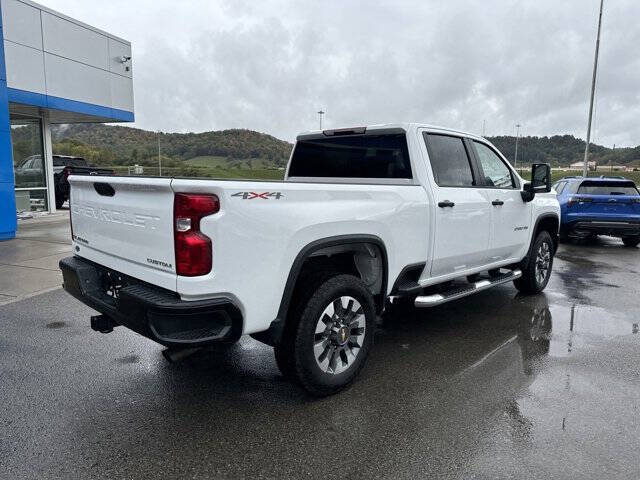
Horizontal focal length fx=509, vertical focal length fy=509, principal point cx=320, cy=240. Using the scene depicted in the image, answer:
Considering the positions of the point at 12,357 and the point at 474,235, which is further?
the point at 474,235

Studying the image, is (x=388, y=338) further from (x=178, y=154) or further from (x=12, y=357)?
(x=178, y=154)

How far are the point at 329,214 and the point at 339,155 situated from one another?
181 cm

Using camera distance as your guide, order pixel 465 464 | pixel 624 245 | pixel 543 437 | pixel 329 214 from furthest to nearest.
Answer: pixel 624 245
pixel 329 214
pixel 543 437
pixel 465 464

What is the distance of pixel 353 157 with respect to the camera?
4.98 m

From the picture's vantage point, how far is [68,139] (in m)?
23.3

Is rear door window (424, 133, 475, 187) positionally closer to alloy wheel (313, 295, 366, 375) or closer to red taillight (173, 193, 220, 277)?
alloy wheel (313, 295, 366, 375)

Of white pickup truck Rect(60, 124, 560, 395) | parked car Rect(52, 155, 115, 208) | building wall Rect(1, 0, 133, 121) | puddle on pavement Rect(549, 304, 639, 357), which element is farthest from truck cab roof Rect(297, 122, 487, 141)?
parked car Rect(52, 155, 115, 208)

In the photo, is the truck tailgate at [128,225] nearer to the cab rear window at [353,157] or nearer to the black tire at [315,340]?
the black tire at [315,340]

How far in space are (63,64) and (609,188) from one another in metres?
14.4

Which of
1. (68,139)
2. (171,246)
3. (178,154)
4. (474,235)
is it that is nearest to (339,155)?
(474,235)

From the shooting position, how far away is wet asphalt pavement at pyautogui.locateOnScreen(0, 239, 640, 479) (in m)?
2.83

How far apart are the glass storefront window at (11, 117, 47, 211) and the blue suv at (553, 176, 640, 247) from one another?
1431cm

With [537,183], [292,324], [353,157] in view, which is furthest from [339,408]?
[537,183]

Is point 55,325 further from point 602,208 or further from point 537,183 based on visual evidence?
point 602,208
